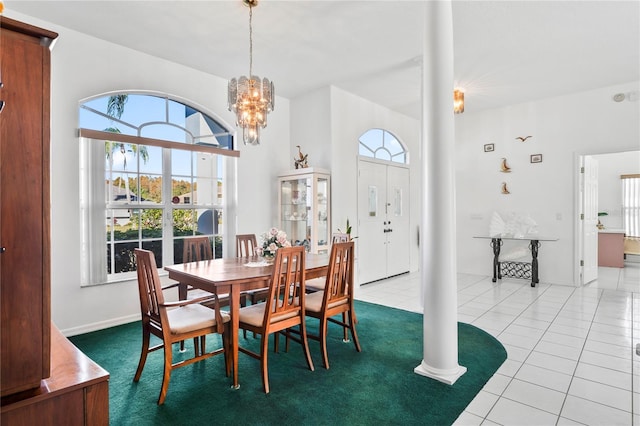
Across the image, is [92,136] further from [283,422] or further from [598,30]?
[598,30]

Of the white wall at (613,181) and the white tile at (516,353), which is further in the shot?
the white wall at (613,181)

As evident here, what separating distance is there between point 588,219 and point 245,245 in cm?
555

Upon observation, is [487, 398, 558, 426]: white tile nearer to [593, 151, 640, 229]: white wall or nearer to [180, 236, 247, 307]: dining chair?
[180, 236, 247, 307]: dining chair

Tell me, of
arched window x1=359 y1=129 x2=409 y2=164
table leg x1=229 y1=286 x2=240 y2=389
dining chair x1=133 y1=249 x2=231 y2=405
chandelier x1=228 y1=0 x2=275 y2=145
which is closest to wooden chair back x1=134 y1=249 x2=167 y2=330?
dining chair x1=133 y1=249 x2=231 y2=405

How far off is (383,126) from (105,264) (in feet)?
15.4

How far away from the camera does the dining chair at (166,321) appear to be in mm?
2242

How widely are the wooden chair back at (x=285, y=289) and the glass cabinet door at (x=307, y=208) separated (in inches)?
85.8

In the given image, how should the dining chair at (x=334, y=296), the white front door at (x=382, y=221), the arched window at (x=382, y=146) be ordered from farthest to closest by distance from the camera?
the arched window at (x=382, y=146) → the white front door at (x=382, y=221) → the dining chair at (x=334, y=296)

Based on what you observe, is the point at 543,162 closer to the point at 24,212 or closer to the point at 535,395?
the point at 535,395

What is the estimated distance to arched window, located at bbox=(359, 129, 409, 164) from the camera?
5840 mm

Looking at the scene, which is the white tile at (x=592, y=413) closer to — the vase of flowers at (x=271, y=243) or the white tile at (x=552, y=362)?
the white tile at (x=552, y=362)

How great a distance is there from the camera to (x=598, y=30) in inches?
139

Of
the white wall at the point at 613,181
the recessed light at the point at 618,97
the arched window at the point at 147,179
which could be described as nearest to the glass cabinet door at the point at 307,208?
the arched window at the point at 147,179

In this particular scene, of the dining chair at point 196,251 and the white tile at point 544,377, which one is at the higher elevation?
the dining chair at point 196,251
